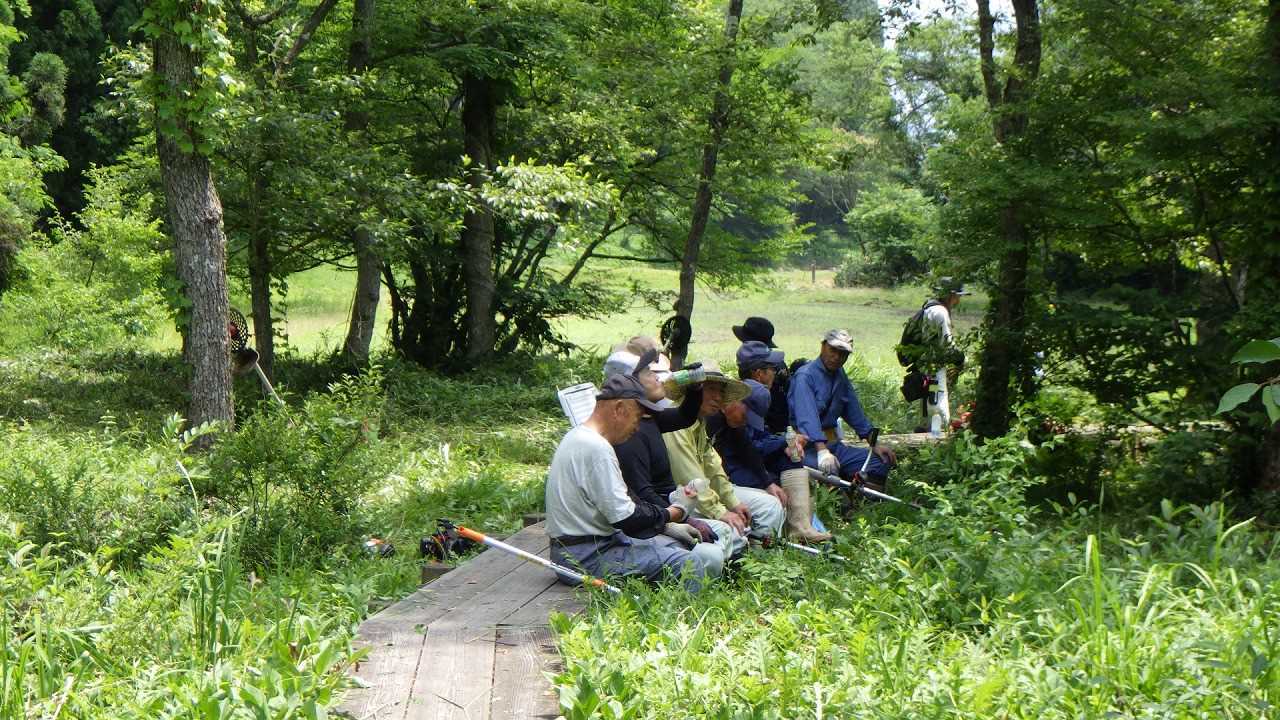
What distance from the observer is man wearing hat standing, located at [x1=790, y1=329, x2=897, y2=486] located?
791cm

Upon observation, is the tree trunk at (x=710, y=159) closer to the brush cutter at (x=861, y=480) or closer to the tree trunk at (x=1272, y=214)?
the brush cutter at (x=861, y=480)

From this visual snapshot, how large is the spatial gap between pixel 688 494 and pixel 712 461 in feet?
1.98

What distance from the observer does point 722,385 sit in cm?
674

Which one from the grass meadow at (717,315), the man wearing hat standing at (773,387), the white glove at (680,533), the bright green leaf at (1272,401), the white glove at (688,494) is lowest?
the grass meadow at (717,315)

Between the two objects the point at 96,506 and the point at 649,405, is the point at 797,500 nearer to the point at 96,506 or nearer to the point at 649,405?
the point at 649,405

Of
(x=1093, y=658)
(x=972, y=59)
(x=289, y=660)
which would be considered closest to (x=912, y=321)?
(x=1093, y=658)

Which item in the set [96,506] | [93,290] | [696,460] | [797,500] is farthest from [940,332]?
[93,290]

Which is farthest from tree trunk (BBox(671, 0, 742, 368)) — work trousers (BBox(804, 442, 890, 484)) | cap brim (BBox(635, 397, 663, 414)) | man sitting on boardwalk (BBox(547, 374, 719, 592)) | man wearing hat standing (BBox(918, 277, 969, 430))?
man sitting on boardwalk (BBox(547, 374, 719, 592))

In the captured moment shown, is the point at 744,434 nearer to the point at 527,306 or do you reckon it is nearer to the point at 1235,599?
the point at 1235,599

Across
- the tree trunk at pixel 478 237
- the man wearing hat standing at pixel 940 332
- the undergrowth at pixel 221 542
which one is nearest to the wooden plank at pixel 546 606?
the undergrowth at pixel 221 542

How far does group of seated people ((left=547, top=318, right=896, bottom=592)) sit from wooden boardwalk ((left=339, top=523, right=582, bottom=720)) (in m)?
0.38

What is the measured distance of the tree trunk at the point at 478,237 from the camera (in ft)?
55.9

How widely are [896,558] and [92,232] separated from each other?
17.4 meters

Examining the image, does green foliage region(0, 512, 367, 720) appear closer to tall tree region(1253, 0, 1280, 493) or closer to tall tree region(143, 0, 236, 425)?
tall tree region(143, 0, 236, 425)
